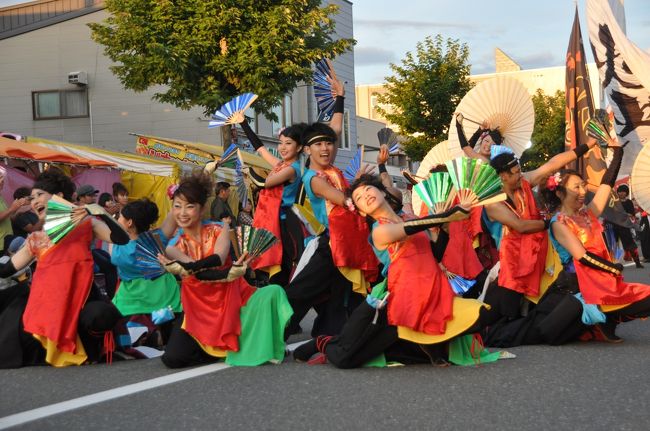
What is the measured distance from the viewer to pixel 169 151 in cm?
2139

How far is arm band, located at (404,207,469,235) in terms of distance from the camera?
16.7ft

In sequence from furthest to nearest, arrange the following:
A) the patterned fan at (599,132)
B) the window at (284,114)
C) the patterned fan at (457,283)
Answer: the window at (284,114)
the patterned fan at (599,132)
the patterned fan at (457,283)

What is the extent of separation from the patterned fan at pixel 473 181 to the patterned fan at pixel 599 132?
2184 mm

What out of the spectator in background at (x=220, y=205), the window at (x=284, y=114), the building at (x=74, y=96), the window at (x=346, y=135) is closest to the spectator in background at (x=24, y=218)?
the spectator in background at (x=220, y=205)

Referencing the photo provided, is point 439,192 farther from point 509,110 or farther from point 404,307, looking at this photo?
point 509,110

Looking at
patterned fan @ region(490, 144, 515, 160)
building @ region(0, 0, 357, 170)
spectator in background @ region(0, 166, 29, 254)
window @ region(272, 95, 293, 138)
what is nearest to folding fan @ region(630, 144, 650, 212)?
patterned fan @ region(490, 144, 515, 160)

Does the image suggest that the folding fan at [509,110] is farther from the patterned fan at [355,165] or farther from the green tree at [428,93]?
the green tree at [428,93]

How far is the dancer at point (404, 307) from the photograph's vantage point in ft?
17.7

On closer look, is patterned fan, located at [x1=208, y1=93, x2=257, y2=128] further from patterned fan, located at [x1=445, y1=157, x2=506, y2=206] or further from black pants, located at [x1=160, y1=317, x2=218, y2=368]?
patterned fan, located at [x1=445, y1=157, x2=506, y2=206]

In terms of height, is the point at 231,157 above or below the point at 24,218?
above

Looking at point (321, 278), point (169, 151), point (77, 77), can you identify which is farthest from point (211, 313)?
point (77, 77)

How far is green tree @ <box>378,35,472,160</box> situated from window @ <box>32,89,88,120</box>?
368 inches

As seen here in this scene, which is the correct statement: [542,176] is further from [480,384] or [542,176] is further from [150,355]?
[150,355]

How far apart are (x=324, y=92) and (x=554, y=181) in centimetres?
262
